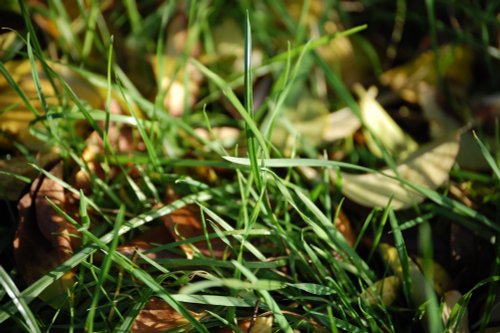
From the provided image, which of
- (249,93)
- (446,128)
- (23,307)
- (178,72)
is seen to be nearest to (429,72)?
(446,128)

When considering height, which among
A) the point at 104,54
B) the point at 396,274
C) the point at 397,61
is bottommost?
the point at 396,274

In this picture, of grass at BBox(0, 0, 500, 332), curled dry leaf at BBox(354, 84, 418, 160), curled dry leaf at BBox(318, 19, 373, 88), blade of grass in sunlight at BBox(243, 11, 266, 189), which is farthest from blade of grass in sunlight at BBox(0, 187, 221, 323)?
curled dry leaf at BBox(318, 19, 373, 88)

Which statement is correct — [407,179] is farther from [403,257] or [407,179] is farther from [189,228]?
[189,228]

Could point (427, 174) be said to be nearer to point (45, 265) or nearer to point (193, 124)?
point (193, 124)

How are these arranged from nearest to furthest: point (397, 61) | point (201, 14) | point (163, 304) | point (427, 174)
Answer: point (163, 304) < point (427, 174) < point (201, 14) < point (397, 61)

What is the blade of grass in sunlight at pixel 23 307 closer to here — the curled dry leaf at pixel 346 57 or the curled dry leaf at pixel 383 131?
the curled dry leaf at pixel 383 131

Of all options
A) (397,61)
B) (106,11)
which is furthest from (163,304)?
(397,61)

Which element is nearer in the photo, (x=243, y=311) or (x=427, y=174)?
(x=243, y=311)
